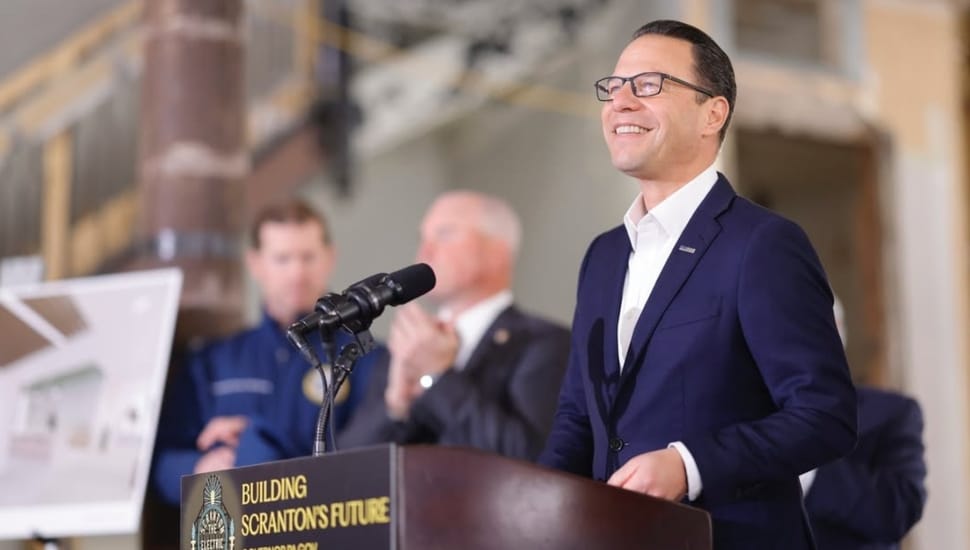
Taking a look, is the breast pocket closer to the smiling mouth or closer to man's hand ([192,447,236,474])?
the smiling mouth

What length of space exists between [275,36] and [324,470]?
12.3 feet

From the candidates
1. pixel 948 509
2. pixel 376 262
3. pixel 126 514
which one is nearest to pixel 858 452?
pixel 126 514

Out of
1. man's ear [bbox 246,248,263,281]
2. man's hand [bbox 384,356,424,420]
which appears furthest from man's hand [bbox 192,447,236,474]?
man's ear [bbox 246,248,263,281]

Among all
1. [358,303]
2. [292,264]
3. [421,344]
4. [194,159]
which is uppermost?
[194,159]

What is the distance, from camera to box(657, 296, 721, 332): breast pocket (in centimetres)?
171

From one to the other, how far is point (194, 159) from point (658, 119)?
2.76 m

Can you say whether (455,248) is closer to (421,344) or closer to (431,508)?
(421,344)

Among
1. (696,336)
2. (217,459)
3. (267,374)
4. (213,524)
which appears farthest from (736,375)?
(267,374)

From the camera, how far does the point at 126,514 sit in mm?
3355

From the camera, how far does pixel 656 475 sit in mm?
1592

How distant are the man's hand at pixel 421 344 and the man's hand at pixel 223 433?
1.94 ft

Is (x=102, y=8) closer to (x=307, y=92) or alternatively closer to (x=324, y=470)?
(x=307, y=92)

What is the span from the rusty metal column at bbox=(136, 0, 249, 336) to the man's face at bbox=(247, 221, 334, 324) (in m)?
0.43

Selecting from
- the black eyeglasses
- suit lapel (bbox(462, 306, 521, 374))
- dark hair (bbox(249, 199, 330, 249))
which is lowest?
the black eyeglasses
